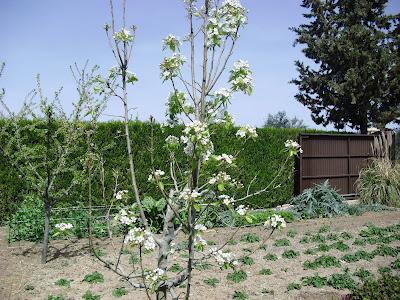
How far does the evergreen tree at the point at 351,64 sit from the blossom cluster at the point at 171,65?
64.4ft

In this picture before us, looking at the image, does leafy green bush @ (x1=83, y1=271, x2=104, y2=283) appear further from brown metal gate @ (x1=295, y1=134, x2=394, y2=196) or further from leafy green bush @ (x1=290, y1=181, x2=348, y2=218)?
brown metal gate @ (x1=295, y1=134, x2=394, y2=196)

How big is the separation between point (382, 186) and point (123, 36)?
1039 centimetres

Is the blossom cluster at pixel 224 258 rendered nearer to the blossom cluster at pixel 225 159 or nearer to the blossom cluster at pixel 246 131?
the blossom cluster at pixel 225 159

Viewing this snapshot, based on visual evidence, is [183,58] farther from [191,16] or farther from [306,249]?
[306,249]

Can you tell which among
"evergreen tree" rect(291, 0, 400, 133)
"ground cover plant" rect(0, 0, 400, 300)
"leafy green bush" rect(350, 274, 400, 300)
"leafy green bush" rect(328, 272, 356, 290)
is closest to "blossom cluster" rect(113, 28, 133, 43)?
"ground cover plant" rect(0, 0, 400, 300)

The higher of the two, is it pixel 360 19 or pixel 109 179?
pixel 360 19

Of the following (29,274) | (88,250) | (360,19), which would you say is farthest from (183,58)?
(360,19)

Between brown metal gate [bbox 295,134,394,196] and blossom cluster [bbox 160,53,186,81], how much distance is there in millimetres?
9699

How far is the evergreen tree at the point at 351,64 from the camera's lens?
71.1 feet

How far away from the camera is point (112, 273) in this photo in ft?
18.1

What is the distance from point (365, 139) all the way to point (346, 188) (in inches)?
75.2

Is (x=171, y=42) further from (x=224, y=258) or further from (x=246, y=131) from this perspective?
(x=224, y=258)

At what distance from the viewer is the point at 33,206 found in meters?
7.93

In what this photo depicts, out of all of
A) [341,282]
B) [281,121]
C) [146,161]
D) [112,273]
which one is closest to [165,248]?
[112,273]
